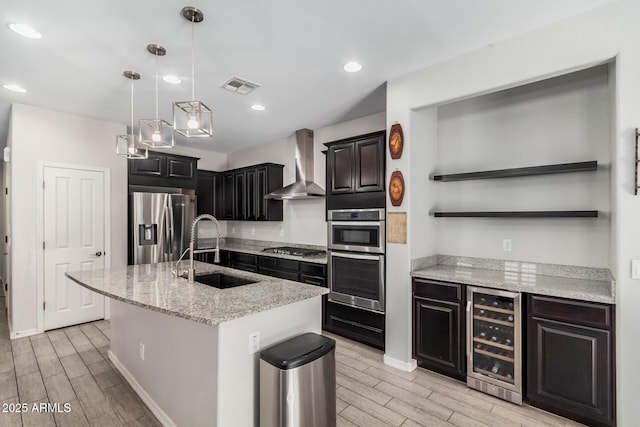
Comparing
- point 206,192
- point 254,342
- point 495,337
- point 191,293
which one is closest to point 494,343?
point 495,337

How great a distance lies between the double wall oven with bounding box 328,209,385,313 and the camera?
3268mm

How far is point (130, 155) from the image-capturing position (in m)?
2.78

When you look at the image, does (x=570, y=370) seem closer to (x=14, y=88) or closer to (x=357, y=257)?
(x=357, y=257)

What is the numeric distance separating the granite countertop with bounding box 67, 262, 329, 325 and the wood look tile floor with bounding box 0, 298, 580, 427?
3.11ft

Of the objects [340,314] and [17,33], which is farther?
[340,314]

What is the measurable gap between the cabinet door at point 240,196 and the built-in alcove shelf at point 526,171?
3512 millimetres

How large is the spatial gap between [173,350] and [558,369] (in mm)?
2699

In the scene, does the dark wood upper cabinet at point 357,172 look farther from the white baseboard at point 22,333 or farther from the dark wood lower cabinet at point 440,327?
the white baseboard at point 22,333

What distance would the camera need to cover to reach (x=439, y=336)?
278 cm

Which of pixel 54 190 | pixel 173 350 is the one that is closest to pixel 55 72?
pixel 54 190

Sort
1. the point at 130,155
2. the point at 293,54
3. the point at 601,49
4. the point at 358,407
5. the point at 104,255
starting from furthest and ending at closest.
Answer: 1. the point at 104,255
2. the point at 130,155
3. the point at 293,54
4. the point at 358,407
5. the point at 601,49

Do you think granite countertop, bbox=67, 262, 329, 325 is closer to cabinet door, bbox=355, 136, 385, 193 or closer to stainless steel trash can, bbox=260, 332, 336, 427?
stainless steel trash can, bbox=260, 332, 336, 427

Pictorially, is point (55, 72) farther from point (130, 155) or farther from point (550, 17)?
point (550, 17)

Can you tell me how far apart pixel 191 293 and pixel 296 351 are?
82 cm
